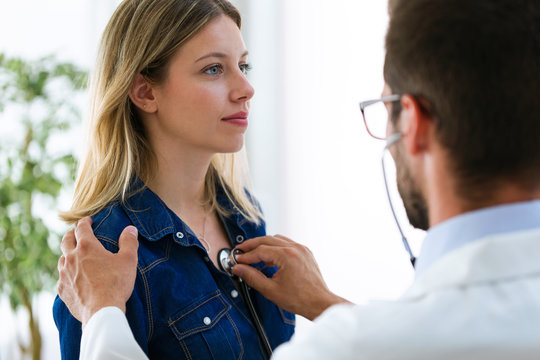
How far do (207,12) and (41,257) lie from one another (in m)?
1.31

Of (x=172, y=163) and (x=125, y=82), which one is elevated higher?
(x=125, y=82)

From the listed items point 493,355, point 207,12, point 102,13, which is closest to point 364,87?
point 102,13

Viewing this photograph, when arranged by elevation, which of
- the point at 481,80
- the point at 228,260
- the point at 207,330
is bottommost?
the point at 207,330

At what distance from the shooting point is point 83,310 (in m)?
1.32

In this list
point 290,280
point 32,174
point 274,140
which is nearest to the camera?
point 290,280

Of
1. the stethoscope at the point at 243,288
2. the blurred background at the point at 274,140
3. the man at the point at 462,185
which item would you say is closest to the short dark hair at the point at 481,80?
the man at the point at 462,185

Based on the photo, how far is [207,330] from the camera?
4.79 ft

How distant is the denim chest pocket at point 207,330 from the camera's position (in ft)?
4.69

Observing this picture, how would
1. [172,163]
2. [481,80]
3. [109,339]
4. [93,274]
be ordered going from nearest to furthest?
1. [481,80]
2. [109,339]
3. [93,274]
4. [172,163]

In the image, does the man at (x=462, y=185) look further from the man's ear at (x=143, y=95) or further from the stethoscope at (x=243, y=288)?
the man's ear at (x=143, y=95)

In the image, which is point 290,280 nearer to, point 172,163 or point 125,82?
point 172,163

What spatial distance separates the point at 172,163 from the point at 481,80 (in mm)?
948

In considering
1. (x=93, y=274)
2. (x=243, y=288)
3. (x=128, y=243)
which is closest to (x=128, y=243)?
(x=128, y=243)

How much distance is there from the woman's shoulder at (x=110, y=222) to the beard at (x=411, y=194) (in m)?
0.71
